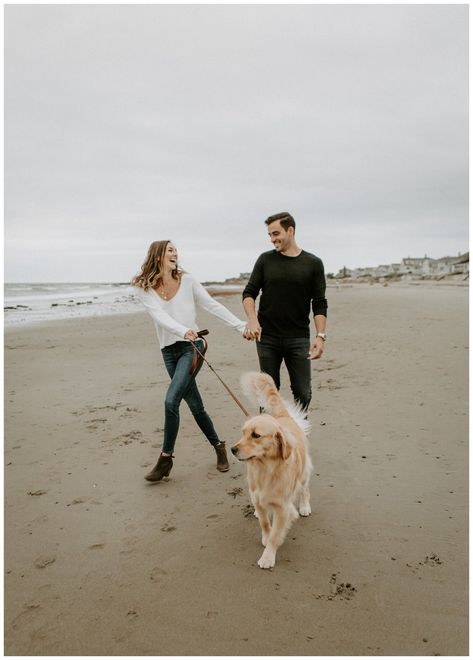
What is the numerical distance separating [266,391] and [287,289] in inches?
36.5

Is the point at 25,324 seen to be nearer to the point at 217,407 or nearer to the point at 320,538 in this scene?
the point at 217,407

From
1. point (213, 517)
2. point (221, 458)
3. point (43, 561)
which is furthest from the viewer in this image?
point (221, 458)

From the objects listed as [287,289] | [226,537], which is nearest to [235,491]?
[226,537]

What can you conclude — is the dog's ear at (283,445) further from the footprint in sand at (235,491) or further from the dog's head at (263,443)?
the footprint in sand at (235,491)

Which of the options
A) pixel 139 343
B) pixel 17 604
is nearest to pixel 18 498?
pixel 17 604

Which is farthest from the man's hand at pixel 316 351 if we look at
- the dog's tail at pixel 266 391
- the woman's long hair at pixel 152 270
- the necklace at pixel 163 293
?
the woman's long hair at pixel 152 270

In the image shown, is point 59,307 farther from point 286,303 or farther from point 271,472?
point 271,472

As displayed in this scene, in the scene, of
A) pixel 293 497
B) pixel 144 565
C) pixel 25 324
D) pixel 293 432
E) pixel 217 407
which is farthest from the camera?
pixel 25 324

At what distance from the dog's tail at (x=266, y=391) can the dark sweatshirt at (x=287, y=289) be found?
554 millimetres

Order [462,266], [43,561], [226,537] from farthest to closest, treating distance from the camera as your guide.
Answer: [462,266]
[226,537]
[43,561]

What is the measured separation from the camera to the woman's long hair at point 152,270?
12.7 feet

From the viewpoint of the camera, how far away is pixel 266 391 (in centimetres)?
341

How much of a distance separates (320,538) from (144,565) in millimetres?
1161

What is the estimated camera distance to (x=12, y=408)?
6184 mm
